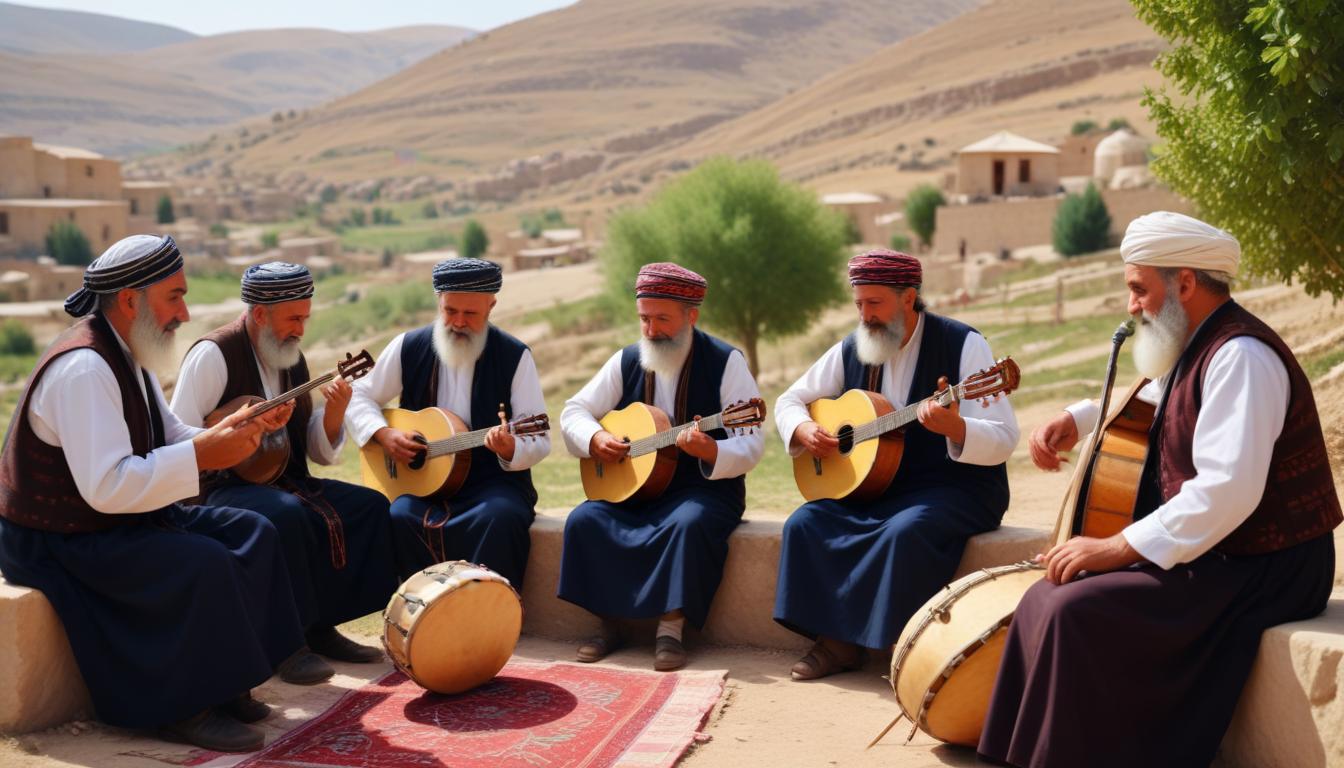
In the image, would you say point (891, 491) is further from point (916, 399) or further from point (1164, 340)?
point (1164, 340)

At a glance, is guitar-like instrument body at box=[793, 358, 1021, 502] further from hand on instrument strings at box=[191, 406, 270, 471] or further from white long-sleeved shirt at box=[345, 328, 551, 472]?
hand on instrument strings at box=[191, 406, 270, 471]

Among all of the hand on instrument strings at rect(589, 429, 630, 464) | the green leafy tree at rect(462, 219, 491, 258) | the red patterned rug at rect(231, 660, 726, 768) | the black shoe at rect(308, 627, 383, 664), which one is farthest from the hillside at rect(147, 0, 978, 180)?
the red patterned rug at rect(231, 660, 726, 768)

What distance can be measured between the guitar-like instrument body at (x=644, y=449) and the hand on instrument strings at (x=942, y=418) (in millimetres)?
725

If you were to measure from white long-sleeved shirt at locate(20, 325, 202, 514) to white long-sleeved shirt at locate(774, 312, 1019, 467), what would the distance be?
7.85ft

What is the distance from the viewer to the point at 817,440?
210 inches

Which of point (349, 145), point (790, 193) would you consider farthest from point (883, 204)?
point (349, 145)

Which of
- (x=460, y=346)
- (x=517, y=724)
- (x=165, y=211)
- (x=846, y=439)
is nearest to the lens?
(x=517, y=724)

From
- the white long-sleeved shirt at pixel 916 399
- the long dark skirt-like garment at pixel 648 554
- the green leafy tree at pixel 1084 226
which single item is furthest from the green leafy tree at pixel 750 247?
the long dark skirt-like garment at pixel 648 554

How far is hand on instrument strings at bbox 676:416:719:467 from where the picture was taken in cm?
542

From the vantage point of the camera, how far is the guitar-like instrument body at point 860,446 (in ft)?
16.8

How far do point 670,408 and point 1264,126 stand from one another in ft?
→ 14.1

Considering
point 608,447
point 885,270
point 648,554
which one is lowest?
point 648,554

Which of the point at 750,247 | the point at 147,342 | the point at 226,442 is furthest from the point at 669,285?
the point at 750,247

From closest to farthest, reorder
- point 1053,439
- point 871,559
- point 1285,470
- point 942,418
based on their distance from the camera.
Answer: point 1285,470, point 1053,439, point 942,418, point 871,559
